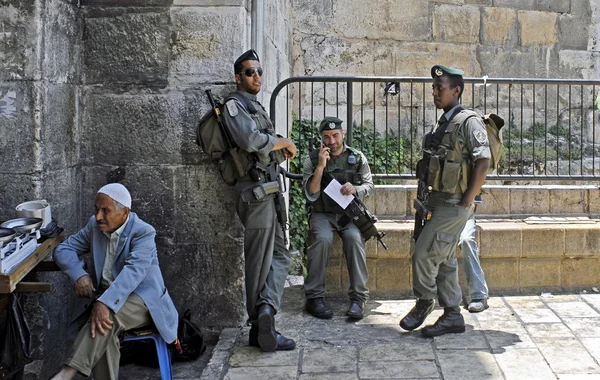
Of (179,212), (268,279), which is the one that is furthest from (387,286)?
(179,212)

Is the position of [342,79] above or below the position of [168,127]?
above

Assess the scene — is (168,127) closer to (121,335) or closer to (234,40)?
(234,40)

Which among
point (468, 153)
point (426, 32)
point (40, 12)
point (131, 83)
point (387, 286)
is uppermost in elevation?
point (426, 32)

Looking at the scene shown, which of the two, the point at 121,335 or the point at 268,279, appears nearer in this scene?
the point at 121,335

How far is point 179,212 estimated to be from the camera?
5.63m

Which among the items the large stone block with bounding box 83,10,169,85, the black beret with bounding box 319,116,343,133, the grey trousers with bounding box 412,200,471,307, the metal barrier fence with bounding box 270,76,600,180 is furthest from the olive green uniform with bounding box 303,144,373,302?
the metal barrier fence with bounding box 270,76,600,180

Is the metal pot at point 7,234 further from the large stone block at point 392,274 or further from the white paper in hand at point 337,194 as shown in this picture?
the large stone block at point 392,274

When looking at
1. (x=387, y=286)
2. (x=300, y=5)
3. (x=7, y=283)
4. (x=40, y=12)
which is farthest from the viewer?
(x=300, y=5)

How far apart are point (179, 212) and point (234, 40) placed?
1360 mm

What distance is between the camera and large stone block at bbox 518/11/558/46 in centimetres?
1018

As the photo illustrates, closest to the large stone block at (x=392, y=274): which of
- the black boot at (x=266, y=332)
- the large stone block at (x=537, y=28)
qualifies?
the black boot at (x=266, y=332)

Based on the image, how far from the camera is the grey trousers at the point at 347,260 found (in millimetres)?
6008

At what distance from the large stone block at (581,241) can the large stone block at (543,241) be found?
55 mm

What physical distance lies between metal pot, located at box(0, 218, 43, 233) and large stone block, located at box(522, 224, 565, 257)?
13.9ft
